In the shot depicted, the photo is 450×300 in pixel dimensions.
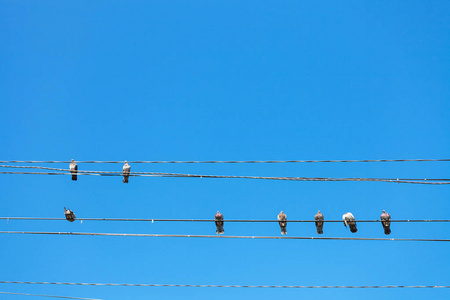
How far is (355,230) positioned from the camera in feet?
56.6

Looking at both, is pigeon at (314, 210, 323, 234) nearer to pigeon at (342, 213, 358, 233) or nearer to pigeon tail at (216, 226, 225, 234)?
pigeon at (342, 213, 358, 233)

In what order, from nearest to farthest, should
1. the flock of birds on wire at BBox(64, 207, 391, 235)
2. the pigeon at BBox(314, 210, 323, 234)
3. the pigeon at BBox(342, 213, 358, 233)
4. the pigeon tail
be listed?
the flock of birds on wire at BBox(64, 207, 391, 235) → the pigeon at BBox(342, 213, 358, 233) → the pigeon tail → the pigeon at BBox(314, 210, 323, 234)

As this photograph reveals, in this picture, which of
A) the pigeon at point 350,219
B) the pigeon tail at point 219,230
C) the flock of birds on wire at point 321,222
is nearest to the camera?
the flock of birds on wire at point 321,222

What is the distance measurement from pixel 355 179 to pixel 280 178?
1681 mm

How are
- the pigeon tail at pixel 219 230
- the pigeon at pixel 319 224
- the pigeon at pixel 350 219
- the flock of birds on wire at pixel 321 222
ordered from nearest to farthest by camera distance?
the flock of birds on wire at pixel 321 222 → the pigeon at pixel 350 219 → the pigeon tail at pixel 219 230 → the pigeon at pixel 319 224

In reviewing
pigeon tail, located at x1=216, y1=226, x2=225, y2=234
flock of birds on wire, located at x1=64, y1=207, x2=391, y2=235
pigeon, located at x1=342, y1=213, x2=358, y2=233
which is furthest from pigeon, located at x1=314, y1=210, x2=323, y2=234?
pigeon tail, located at x1=216, y1=226, x2=225, y2=234

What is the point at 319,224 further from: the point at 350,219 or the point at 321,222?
the point at 350,219

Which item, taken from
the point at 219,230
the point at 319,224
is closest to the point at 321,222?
the point at 319,224

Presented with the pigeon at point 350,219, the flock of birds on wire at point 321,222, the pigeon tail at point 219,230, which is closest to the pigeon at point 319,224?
the flock of birds on wire at point 321,222

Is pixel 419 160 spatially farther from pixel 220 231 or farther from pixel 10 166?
pixel 10 166

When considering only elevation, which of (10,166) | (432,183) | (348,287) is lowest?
(348,287)

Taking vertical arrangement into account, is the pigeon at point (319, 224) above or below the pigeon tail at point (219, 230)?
above

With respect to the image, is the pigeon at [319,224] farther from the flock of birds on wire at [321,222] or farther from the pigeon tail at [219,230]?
the pigeon tail at [219,230]

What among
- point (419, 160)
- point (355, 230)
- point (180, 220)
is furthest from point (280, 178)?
point (355, 230)
